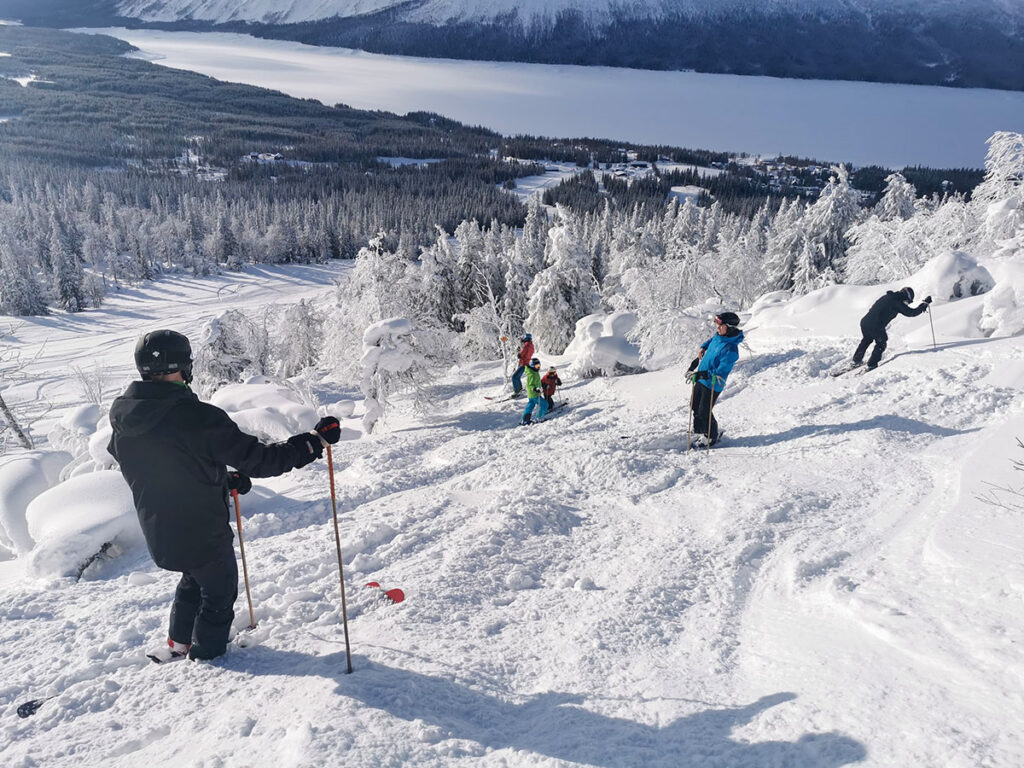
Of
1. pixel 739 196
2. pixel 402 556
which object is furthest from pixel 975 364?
pixel 739 196

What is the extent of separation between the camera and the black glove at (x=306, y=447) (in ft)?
13.0

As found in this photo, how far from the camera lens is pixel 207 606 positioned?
411cm

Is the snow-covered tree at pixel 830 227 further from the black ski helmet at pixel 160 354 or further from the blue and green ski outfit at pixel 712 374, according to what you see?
the black ski helmet at pixel 160 354

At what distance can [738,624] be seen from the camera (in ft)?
15.6

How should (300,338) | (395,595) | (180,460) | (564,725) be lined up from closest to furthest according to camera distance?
1. (564,725)
2. (180,460)
3. (395,595)
4. (300,338)

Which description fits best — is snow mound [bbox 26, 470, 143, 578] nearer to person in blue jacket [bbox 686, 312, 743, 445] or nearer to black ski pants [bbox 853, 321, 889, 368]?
person in blue jacket [bbox 686, 312, 743, 445]

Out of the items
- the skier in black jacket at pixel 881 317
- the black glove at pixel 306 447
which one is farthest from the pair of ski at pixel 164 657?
the skier in black jacket at pixel 881 317

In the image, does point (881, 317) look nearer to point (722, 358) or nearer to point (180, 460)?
point (722, 358)

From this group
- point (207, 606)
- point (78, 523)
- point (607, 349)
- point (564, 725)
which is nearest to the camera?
point (564, 725)

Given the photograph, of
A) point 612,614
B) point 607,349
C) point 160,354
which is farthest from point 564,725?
point 607,349

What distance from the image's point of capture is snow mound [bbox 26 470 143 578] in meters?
5.52

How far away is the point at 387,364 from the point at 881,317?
11.6 metres

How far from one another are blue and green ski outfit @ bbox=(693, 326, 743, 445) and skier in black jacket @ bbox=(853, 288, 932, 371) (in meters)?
2.91

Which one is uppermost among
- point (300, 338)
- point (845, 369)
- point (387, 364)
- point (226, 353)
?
point (845, 369)
